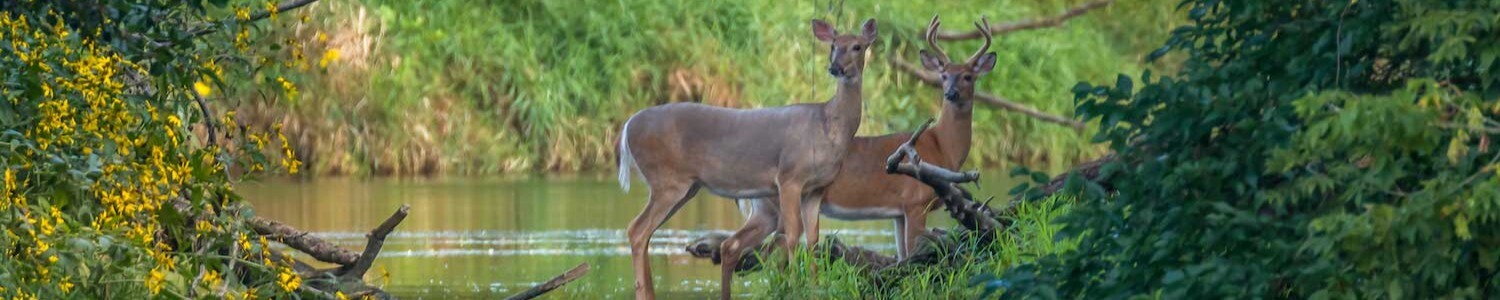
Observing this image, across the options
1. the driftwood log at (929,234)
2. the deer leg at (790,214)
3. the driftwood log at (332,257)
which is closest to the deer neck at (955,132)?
the driftwood log at (929,234)

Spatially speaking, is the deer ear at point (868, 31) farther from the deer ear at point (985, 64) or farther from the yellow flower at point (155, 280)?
the yellow flower at point (155, 280)

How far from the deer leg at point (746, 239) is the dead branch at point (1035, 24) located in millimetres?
10826

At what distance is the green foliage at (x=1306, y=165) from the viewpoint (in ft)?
17.6

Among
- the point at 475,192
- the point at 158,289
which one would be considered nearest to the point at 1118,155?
the point at 158,289

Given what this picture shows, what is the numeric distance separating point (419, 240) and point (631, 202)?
10.3ft

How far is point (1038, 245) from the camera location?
33.4 ft

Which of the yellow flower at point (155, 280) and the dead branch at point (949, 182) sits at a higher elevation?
the yellow flower at point (155, 280)

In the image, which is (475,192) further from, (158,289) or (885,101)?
(158,289)

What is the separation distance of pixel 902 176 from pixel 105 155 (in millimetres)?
4816

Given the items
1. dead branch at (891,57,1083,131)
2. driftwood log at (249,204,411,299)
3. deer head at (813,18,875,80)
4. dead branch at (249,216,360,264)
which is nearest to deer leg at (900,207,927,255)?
deer head at (813,18,875,80)

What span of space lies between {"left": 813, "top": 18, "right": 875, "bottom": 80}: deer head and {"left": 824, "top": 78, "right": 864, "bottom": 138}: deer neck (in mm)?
34

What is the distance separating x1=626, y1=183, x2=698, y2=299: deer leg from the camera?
10922 mm

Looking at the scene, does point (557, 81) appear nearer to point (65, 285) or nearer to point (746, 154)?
point (746, 154)

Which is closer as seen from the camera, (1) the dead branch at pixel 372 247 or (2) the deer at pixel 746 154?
(1) the dead branch at pixel 372 247
